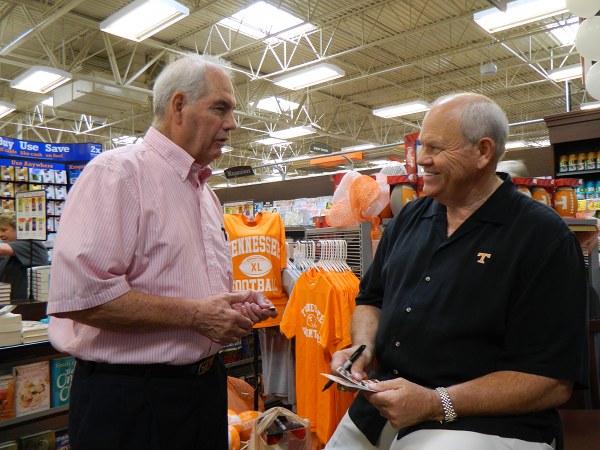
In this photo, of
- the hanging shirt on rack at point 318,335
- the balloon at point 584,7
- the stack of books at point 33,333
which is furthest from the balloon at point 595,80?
the stack of books at point 33,333

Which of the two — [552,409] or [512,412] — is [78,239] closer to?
[512,412]

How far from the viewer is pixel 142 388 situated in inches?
57.3

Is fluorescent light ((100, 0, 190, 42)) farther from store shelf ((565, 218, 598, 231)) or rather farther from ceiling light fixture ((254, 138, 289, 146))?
ceiling light fixture ((254, 138, 289, 146))

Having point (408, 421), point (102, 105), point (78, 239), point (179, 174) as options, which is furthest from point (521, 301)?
point (102, 105)

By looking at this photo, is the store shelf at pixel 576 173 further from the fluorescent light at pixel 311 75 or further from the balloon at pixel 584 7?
the fluorescent light at pixel 311 75

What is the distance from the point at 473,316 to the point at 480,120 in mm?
644

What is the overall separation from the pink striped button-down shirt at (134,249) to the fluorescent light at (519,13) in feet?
21.2

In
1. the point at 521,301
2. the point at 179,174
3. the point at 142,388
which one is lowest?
the point at 142,388

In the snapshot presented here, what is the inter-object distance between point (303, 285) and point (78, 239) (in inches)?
79.3

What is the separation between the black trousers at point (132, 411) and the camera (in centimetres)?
143

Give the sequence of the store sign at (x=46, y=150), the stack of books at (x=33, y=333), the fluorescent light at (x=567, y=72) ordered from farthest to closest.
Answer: the fluorescent light at (x=567, y=72) → the store sign at (x=46, y=150) → the stack of books at (x=33, y=333)

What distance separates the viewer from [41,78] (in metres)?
8.92

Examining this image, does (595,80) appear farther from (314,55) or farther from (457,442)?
(314,55)

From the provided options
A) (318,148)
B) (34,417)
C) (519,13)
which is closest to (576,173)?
(519,13)
